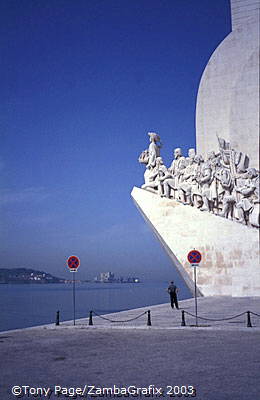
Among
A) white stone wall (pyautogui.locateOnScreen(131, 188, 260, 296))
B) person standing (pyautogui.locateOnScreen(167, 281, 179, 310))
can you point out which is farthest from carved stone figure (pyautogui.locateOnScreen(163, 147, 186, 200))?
person standing (pyautogui.locateOnScreen(167, 281, 179, 310))

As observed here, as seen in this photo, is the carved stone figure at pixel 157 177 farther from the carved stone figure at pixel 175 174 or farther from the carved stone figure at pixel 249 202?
the carved stone figure at pixel 249 202

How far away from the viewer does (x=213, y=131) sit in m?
18.8

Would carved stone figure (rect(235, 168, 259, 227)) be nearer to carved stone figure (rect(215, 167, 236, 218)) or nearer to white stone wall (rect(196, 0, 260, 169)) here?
carved stone figure (rect(215, 167, 236, 218))

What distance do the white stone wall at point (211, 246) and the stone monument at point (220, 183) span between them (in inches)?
1.1

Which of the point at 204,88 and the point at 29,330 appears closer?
the point at 29,330

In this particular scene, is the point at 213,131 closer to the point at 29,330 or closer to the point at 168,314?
the point at 168,314

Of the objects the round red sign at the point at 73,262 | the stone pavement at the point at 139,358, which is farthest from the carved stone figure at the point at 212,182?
the round red sign at the point at 73,262

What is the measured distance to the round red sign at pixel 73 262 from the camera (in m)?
9.06

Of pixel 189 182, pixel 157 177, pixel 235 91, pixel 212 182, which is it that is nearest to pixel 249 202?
pixel 212 182

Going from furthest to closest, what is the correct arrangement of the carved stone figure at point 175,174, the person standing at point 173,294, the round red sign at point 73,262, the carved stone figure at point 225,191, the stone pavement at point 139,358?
the carved stone figure at point 175,174 → the carved stone figure at point 225,191 → the person standing at point 173,294 → the round red sign at point 73,262 → the stone pavement at point 139,358

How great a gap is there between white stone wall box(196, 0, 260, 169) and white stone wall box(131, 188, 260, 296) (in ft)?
12.3

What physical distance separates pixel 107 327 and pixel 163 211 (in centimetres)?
810

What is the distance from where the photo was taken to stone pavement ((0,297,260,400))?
13.8ft

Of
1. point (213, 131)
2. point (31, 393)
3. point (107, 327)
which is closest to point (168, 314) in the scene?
point (107, 327)
